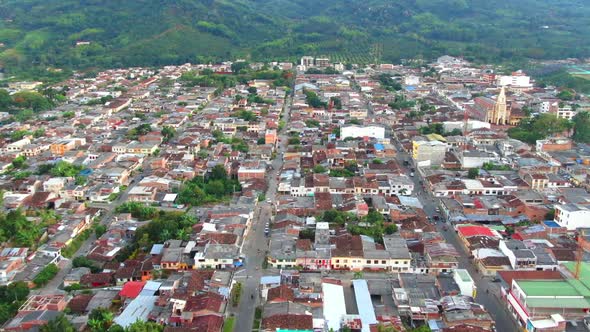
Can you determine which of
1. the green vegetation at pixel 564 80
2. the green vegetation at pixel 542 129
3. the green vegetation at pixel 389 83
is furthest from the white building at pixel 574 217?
the green vegetation at pixel 564 80

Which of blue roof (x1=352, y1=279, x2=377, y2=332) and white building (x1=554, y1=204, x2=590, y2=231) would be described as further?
white building (x1=554, y1=204, x2=590, y2=231)

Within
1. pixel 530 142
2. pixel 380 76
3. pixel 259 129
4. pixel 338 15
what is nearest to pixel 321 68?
pixel 380 76

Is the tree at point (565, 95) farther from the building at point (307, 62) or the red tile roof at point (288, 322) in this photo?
the red tile roof at point (288, 322)

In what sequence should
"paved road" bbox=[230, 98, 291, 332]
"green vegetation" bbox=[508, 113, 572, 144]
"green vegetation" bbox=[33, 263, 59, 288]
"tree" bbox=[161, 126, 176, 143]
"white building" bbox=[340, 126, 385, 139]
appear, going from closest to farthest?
"paved road" bbox=[230, 98, 291, 332]
"green vegetation" bbox=[33, 263, 59, 288]
"green vegetation" bbox=[508, 113, 572, 144]
"white building" bbox=[340, 126, 385, 139]
"tree" bbox=[161, 126, 176, 143]

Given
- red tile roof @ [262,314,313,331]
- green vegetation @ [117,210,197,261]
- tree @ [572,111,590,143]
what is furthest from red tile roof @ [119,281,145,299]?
tree @ [572,111,590,143]

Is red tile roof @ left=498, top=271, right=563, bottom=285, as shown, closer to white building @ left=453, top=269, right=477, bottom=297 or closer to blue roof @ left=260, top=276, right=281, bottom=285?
white building @ left=453, top=269, right=477, bottom=297

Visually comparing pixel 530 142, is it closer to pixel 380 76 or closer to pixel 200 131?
pixel 200 131
